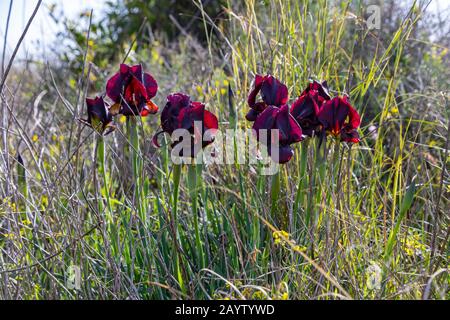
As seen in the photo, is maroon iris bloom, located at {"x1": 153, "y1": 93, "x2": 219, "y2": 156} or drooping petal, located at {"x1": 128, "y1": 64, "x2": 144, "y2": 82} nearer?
maroon iris bloom, located at {"x1": 153, "y1": 93, "x2": 219, "y2": 156}

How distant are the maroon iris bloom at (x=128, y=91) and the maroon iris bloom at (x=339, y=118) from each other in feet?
1.60

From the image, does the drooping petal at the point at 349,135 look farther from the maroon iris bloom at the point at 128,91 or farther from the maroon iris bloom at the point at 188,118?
the maroon iris bloom at the point at 128,91

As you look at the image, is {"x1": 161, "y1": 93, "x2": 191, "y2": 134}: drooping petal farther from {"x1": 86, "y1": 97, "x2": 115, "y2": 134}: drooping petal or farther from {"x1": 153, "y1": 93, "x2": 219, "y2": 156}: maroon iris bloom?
{"x1": 86, "y1": 97, "x2": 115, "y2": 134}: drooping petal

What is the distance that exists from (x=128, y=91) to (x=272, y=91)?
0.39 m

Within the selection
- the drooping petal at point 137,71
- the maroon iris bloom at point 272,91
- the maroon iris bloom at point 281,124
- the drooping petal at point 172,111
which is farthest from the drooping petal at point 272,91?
the drooping petal at point 137,71

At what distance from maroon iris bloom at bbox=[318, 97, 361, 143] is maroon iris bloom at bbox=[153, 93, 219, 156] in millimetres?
283

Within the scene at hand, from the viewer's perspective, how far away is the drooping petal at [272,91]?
5.77 feet

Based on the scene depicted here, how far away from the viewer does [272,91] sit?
1762 millimetres

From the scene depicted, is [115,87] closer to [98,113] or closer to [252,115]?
[98,113]

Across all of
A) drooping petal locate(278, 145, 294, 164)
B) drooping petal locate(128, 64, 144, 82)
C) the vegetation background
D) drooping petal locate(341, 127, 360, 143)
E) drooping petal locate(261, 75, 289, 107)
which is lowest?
the vegetation background

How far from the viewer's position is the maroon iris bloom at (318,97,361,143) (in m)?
1.65

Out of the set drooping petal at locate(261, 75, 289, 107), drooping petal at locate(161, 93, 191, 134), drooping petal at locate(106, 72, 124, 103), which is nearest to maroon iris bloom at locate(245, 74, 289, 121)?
drooping petal at locate(261, 75, 289, 107)
